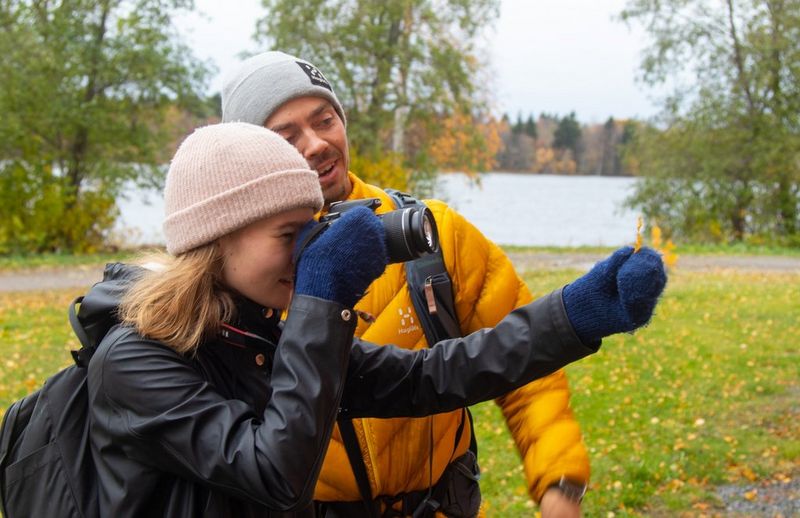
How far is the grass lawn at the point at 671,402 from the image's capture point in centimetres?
581

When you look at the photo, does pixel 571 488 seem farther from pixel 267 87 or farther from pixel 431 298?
pixel 267 87

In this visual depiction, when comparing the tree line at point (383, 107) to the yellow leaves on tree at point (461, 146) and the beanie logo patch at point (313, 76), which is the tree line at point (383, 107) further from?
the beanie logo patch at point (313, 76)

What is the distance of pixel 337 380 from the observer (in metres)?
1.70

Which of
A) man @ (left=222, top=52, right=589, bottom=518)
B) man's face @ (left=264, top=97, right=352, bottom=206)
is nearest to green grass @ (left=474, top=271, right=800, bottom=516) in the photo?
man @ (left=222, top=52, right=589, bottom=518)

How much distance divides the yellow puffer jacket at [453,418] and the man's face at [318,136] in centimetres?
10

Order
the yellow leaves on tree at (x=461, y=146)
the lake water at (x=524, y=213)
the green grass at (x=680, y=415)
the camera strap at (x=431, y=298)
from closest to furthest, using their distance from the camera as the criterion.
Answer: the camera strap at (x=431, y=298), the green grass at (x=680, y=415), the yellow leaves on tree at (x=461, y=146), the lake water at (x=524, y=213)

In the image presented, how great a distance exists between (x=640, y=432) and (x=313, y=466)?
574 centimetres

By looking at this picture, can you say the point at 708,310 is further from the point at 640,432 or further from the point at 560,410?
the point at 560,410

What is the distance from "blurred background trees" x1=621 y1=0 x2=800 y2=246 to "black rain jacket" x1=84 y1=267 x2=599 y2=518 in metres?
26.3

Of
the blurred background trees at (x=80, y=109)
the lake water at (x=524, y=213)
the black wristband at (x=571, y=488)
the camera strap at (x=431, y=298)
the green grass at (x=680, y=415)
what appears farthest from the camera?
the lake water at (x=524, y=213)

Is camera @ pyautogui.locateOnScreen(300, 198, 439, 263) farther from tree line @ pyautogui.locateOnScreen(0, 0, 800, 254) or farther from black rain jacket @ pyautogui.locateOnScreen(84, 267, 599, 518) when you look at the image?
tree line @ pyautogui.locateOnScreen(0, 0, 800, 254)

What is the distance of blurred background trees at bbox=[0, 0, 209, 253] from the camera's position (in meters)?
20.5

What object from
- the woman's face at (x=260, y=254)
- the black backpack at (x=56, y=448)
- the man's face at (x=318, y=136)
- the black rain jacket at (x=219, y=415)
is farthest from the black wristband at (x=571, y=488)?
the black backpack at (x=56, y=448)

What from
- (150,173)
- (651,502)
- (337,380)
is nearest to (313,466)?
(337,380)
